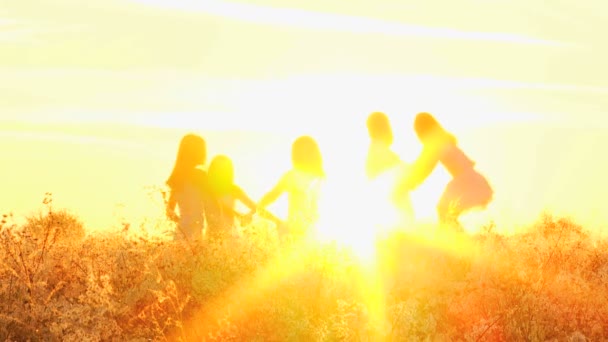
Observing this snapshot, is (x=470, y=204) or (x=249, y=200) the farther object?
(x=249, y=200)

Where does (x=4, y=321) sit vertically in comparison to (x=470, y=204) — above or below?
below

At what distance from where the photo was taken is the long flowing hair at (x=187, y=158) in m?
15.3

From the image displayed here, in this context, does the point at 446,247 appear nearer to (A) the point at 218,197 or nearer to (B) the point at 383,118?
(B) the point at 383,118

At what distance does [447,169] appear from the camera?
14.5 metres

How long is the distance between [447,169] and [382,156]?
0.98 m

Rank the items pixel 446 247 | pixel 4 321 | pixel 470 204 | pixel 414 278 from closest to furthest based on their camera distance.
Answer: pixel 4 321, pixel 414 278, pixel 446 247, pixel 470 204

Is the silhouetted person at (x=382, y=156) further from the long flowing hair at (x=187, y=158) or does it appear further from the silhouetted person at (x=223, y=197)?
the long flowing hair at (x=187, y=158)

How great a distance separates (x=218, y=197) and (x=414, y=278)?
478 centimetres

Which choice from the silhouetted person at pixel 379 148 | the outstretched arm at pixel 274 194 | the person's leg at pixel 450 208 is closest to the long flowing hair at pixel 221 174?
the outstretched arm at pixel 274 194

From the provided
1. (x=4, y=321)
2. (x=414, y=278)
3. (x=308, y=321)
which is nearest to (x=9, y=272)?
(x=4, y=321)

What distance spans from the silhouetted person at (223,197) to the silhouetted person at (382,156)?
2.16 m

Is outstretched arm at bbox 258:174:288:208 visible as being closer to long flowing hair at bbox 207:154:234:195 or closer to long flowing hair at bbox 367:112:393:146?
long flowing hair at bbox 207:154:234:195

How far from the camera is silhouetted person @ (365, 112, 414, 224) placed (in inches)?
577

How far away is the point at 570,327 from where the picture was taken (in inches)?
414
